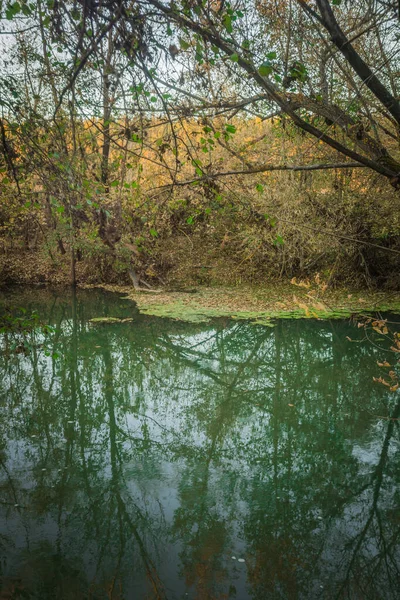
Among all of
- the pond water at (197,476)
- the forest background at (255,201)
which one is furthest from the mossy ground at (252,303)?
the pond water at (197,476)

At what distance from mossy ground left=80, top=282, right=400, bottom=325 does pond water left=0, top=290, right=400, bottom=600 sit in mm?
2215

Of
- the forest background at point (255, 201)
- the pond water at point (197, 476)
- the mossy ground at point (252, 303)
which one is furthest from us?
the mossy ground at point (252, 303)

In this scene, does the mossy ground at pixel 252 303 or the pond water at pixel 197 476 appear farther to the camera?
the mossy ground at pixel 252 303

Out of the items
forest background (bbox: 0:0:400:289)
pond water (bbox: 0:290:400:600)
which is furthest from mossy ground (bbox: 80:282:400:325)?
pond water (bbox: 0:290:400:600)

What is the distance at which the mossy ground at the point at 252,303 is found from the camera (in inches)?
393

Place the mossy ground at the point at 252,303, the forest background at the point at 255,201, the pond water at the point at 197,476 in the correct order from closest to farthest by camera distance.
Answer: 1. the pond water at the point at 197,476
2. the forest background at the point at 255,201
3. the mossy ground at the point at 252,303

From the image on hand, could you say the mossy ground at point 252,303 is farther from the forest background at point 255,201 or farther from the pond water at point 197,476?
the pond water at point 197,476

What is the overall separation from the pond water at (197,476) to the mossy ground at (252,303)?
2215 mm

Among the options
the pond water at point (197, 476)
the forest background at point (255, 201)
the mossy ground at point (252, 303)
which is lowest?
the pond water at point (197, 476)

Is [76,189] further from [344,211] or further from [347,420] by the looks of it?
[344,211]

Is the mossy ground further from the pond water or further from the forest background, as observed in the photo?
the pond water

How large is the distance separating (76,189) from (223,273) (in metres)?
10.8

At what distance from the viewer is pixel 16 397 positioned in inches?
228

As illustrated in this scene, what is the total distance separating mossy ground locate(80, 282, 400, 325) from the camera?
9.98 meters
